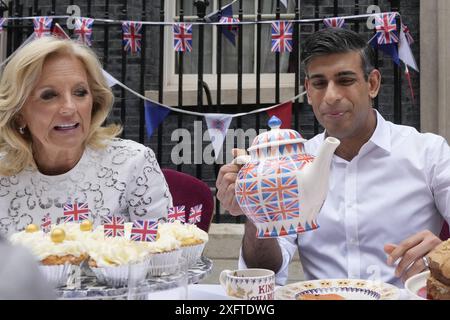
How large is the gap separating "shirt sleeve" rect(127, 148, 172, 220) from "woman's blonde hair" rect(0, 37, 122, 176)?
178 mm

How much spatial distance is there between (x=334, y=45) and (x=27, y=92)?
1.05 m

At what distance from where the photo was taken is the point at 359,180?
175 cm

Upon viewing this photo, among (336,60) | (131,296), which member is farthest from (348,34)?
(131,296)

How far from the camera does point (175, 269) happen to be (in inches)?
44.2

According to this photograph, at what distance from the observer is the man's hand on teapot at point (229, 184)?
122 cm

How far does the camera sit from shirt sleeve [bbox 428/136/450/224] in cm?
167

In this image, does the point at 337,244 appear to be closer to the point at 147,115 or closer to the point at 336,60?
Result: the point at 336,60

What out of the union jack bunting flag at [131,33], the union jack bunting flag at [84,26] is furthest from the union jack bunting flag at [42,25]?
the union jack bunting flag at [131,33]

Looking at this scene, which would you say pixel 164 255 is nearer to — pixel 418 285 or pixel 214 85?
pixel 418 285

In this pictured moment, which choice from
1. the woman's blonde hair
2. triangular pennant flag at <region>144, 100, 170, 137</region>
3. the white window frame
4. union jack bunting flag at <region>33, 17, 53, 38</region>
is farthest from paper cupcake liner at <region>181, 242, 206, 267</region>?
the white window frame

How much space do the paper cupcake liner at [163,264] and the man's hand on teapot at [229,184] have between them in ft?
0.59

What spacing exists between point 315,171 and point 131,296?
0.44m

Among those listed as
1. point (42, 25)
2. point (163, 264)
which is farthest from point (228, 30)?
point (163, 264)

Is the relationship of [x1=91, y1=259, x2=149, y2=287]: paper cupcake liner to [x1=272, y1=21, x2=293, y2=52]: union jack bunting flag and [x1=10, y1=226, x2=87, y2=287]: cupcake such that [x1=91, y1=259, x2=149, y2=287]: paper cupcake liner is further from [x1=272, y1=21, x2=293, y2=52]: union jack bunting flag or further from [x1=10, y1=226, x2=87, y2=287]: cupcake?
[x1=272, y1=21, x2=293, y2=52]: union jack bunting flag
